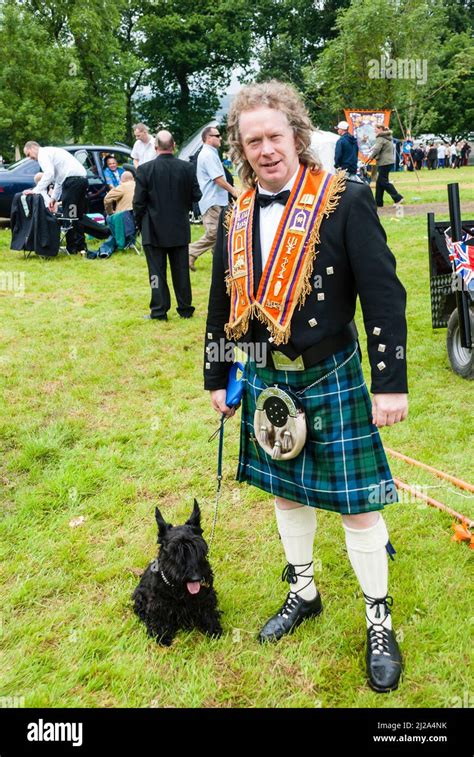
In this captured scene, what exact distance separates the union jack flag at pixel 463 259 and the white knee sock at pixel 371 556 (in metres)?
3.11

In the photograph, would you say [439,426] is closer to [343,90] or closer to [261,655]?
[261,655]

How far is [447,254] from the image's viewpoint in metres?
5.34

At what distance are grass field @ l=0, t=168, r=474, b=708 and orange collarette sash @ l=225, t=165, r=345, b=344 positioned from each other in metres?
1.40

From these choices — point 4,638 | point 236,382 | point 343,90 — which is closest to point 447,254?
point 236,382

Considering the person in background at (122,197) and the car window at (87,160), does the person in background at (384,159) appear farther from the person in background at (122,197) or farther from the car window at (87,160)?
the car window at (87,160)

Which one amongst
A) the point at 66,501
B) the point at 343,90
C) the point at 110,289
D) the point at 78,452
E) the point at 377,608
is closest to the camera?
the point at 377,608

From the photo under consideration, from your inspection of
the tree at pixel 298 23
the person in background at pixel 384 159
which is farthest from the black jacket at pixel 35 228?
the tree at pixel 298 23

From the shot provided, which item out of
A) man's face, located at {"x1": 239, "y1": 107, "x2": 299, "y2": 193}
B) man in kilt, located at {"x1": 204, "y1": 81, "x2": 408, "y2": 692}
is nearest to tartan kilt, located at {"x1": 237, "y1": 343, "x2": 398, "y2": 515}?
man in kilt, located at {"x1": 204, "y1": 81, "x2": 408, "y2": 692}

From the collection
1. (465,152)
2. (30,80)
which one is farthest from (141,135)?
(465,152)

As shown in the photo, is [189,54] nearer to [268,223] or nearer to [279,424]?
[268,223]

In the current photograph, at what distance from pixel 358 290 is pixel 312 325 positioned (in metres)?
0.20

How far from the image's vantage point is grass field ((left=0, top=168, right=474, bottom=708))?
243cm

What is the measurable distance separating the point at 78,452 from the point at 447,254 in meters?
3.56

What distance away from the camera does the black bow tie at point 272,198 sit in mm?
2170
